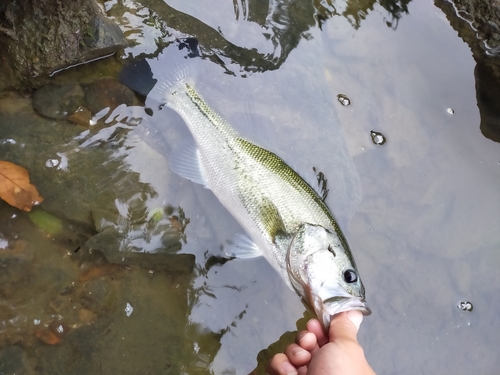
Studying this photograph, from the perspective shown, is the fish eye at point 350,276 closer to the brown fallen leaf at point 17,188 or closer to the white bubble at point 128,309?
the white bubble at point 128,309

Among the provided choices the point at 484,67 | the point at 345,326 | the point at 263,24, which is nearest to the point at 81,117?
the point at 263,24

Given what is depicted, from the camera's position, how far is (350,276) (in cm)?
286

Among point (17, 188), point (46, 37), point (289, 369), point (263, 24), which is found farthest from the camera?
point (263, 24)

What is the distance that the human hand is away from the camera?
2.39m

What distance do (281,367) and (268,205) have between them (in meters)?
1.13

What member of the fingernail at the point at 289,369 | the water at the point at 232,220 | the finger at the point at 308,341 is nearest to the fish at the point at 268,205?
the finger at the point at 308,341

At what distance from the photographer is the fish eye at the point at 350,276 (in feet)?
9.36

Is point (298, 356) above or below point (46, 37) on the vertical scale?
below

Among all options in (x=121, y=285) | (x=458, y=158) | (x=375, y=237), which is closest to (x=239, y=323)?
(x=121, y=285)

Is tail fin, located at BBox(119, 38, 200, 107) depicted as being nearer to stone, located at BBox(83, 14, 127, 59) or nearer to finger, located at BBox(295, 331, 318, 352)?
stone, located at BBox(83, 14, 127, 59)

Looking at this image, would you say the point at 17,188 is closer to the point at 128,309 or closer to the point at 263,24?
the point at 128,309

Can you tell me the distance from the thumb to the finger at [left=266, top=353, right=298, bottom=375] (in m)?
0.38

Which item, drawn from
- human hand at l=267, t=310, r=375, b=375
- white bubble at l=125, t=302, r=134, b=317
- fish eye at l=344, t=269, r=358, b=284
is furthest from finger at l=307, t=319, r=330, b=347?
white bubble at l=125, t=302, r=134, b=317

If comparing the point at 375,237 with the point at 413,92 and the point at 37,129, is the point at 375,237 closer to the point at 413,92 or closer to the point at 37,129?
the point at 413,92
